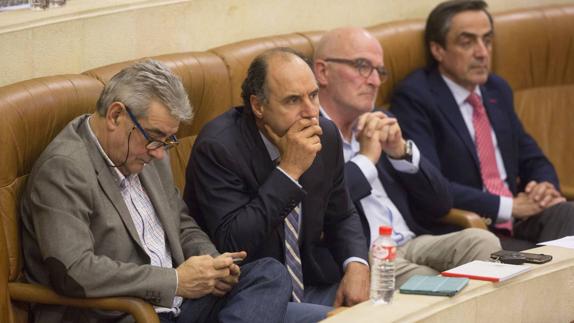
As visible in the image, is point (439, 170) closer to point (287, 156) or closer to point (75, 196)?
point (287, 156)

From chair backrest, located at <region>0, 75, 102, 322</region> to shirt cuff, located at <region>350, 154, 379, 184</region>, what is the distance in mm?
1098

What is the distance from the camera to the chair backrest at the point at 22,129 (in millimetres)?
3404

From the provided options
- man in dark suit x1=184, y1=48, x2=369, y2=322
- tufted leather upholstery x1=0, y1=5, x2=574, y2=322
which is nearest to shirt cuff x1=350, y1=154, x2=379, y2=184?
man in dark suit x1=184, y1=48, x2=369, y2=322

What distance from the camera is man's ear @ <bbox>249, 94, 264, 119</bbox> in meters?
3.81

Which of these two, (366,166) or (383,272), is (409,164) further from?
(383,272)

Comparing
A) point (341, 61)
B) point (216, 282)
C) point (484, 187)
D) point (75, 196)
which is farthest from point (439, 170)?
point (75, 196)

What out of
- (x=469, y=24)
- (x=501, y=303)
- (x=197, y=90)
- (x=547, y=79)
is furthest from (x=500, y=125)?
(x=501, y=303)

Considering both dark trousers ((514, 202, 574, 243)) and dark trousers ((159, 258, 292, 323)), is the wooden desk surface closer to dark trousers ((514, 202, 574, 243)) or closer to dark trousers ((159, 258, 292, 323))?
dark trousers ((159, 258, 292, 323))

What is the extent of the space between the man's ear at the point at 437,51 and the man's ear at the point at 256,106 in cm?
164

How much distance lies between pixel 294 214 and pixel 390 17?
6.73ft

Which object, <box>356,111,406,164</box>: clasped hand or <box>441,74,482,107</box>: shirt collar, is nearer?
<box>356,111,406,164</box>: clasped hand

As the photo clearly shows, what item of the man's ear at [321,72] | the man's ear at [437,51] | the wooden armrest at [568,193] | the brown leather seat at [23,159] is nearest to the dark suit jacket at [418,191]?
the man's ear at [321,72]

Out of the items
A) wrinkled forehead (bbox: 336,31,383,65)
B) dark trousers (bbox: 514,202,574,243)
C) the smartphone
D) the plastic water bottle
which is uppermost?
wrinkled forehead (bbox: 336,31,383,65)

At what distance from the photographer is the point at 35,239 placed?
134 inches
